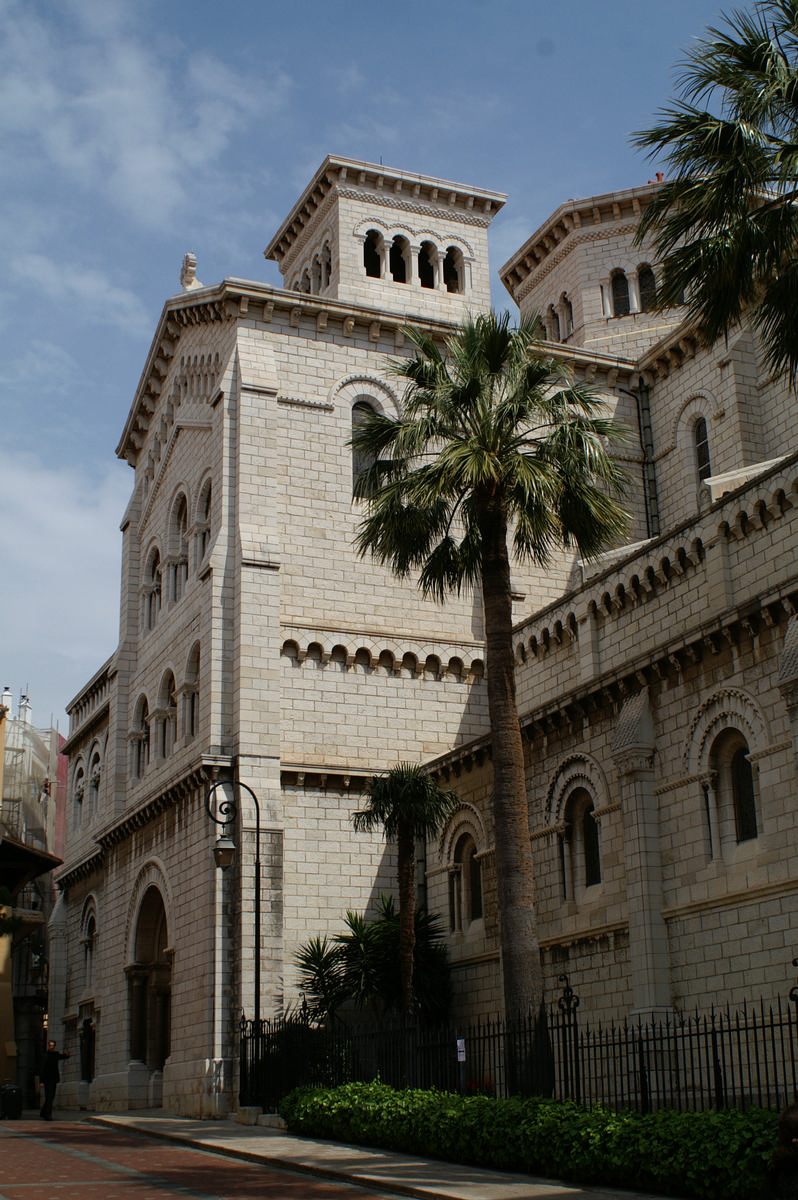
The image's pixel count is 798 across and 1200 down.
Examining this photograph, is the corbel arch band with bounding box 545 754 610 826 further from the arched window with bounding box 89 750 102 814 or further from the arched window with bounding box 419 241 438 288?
the arched window with bounding box 89 750 102 814

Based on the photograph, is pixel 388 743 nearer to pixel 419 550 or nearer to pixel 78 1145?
pixel 419 550

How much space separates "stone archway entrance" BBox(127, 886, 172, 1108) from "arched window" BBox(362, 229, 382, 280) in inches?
741

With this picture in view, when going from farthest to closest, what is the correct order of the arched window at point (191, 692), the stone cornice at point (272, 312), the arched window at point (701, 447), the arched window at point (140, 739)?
the arched window at point (140, 739) < the arched window at point (701, 447) < the stone cornice at point (272, 312) < the arched window at point (191, 692)

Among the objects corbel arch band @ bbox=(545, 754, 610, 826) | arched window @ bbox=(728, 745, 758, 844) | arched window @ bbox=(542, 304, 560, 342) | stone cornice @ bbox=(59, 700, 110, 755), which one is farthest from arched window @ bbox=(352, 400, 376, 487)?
arched window @ bbox=(728, 745, 758, 844)

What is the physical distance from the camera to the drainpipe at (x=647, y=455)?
1326 inches

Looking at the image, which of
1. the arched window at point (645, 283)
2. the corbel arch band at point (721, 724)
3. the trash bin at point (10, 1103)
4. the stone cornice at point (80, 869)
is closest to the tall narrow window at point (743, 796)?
the corbel arch band at point (721, 724)

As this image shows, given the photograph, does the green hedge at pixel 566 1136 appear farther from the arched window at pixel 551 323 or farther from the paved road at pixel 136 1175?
the arched window at pixel 551 323

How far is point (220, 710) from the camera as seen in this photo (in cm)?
2830

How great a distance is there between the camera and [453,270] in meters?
39.4

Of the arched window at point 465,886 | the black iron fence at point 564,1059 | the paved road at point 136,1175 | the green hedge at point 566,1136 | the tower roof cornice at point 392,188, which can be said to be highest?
the tower roof cornice at point 392,188

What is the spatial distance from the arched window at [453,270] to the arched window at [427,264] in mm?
420

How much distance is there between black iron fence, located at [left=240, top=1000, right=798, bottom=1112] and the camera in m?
16.0

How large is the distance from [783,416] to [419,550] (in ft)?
40.2

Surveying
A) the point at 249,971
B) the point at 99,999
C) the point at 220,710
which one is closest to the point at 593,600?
the point at 220,710
